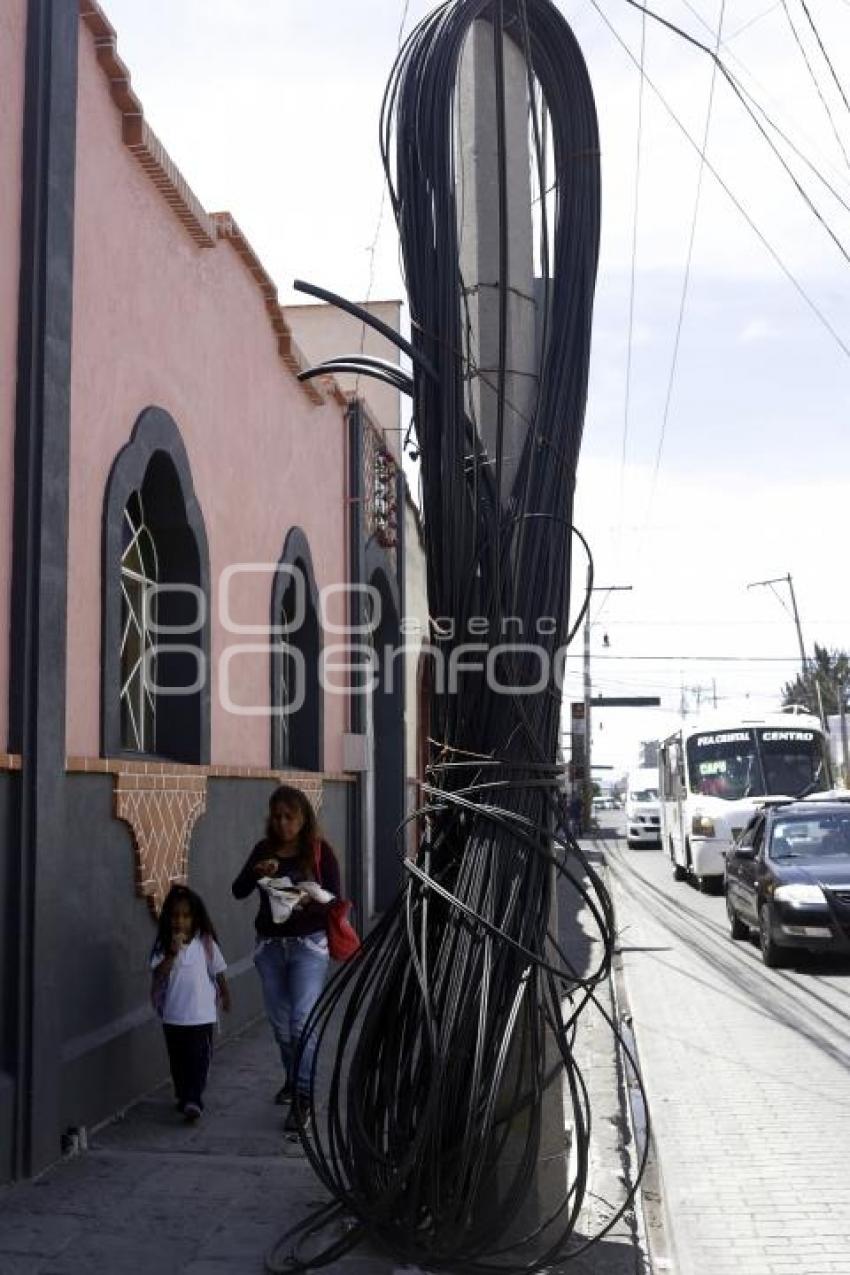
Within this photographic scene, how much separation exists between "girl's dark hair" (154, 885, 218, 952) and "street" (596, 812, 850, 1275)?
236 centimetres

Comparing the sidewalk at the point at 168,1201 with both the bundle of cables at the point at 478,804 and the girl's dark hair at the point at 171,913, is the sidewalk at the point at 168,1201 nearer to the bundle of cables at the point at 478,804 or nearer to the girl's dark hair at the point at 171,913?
the bundle of cables at the point at 478,804

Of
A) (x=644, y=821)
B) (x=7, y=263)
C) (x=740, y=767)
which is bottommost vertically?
(x=644, y=821)

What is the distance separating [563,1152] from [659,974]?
8.21 metres

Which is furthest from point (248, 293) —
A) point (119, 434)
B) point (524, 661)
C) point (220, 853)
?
point (524, 661)

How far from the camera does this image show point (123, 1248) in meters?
4.88

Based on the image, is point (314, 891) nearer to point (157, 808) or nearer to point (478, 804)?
point (157, 808)

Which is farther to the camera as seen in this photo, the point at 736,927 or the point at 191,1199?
the point at 736,927

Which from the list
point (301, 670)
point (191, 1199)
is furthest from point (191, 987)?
point (301, 670)

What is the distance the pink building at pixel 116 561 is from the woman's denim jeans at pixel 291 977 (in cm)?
78

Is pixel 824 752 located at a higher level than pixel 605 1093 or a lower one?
higher

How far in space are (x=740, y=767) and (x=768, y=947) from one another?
10.9 metres

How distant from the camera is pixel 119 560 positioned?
7262 millimetres

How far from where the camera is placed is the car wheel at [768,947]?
41.1ft

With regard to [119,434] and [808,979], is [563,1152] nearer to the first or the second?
[119,434]
